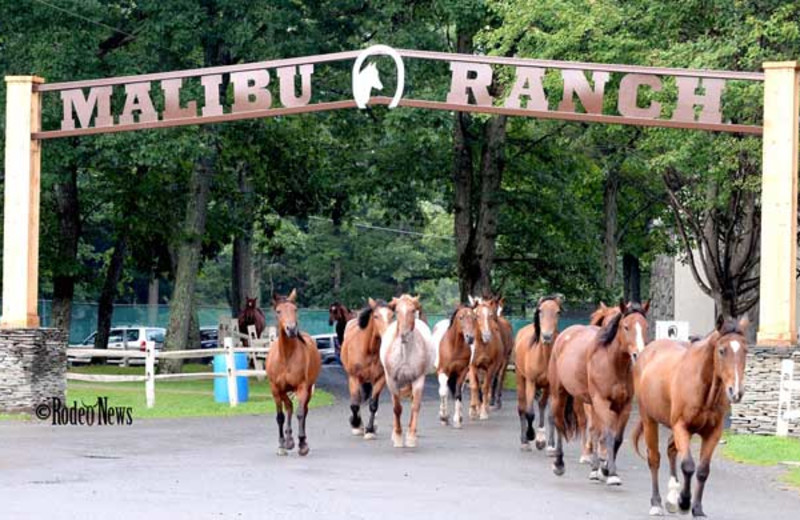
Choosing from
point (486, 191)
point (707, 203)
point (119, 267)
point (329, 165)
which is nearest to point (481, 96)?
point (707, 203)

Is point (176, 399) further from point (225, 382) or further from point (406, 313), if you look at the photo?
point (406, 313)

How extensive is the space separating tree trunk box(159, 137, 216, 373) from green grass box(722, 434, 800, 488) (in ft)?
63.5

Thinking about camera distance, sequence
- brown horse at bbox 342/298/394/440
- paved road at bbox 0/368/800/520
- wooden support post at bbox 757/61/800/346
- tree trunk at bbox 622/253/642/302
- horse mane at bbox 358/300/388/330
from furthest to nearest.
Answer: tree trunk at bbox 622/253/642/302
horse mane at bbox 358/300/388/330
brown horse at bbox 342/298/394/440
wooden support post at bbox 757/61/800/346
paved road at bbox 0/368/800/520

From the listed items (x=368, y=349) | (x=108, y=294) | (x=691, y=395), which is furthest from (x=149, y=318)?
(x=691, y=395)

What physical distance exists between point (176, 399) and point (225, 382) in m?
1.48

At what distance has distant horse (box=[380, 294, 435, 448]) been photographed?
22.4 m

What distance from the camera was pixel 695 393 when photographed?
1451 centimetres

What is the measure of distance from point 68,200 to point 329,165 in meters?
8.19

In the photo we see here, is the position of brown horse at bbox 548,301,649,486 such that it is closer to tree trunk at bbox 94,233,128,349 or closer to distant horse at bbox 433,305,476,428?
distant horse at bbox 433,305,476,428

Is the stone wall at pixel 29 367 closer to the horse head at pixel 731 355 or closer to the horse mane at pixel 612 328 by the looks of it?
the horse mane at pixel 612 328

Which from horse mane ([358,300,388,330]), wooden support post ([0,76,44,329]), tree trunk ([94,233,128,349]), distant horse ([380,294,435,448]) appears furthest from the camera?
tree trunk ([94,233,128,349])

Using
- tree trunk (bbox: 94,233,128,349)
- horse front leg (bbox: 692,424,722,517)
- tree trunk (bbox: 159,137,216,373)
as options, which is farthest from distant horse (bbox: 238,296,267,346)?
horse front leg (bbox: 692,424,722,517)

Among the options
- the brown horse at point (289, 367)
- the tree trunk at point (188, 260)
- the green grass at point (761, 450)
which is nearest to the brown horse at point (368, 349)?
the brown horse at point (289, 367)

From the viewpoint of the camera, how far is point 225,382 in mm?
31125
